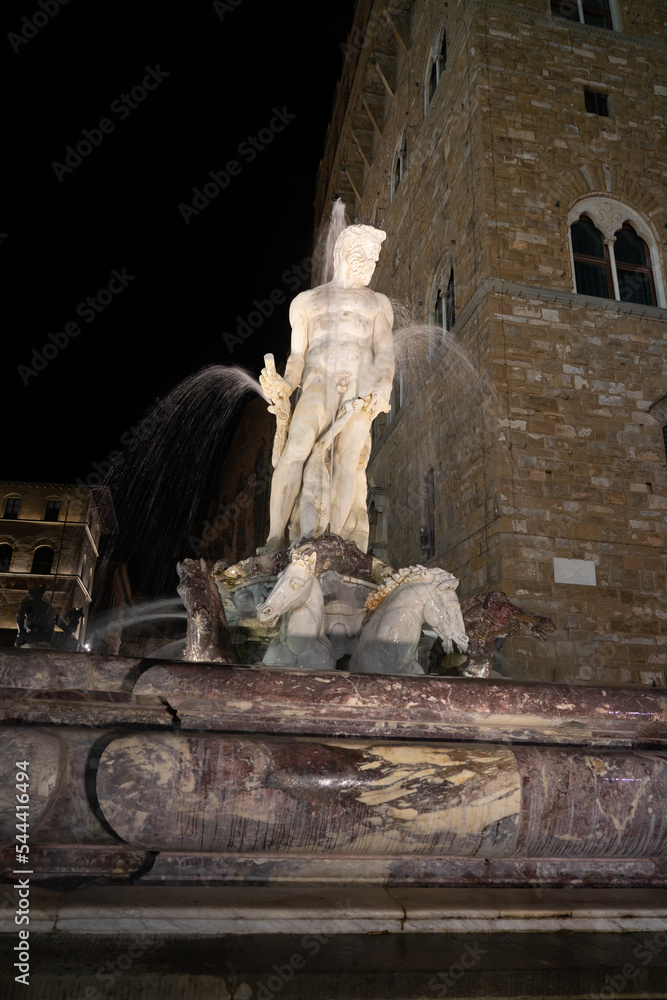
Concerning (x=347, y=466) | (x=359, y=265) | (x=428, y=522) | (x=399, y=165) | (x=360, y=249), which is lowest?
(x=347, y=466)

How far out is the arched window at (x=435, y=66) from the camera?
50.4 feet

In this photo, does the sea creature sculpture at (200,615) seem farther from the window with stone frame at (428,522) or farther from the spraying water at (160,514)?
the spraying water at (160,514)

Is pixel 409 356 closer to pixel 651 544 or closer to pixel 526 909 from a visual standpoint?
pixel 651 544

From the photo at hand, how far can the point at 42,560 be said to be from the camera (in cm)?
3875

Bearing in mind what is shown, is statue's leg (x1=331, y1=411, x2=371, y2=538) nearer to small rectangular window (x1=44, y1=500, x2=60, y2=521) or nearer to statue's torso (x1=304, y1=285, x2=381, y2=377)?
statue's torso (x1=304, y1=285, x2=381, y2=377)

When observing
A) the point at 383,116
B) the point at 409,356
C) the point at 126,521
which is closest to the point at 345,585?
the point at 409,356

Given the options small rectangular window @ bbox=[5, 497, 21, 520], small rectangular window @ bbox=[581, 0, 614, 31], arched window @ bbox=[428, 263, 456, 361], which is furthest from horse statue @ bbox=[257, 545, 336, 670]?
small rectangular window @ bbox=[5, 497, 21, 520]

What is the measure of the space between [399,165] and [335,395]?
1510 cm

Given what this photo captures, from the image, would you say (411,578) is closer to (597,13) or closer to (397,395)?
(397,395)

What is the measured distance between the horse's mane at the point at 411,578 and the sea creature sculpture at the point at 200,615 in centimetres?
104

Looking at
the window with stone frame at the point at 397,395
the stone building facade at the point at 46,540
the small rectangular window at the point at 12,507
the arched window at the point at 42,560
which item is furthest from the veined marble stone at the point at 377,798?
the small rectangular window at the point at 12,507

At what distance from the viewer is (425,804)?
94.4 inches

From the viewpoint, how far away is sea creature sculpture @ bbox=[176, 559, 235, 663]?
4016 millimetres

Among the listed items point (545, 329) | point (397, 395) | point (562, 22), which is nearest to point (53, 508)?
point (397, 395)
